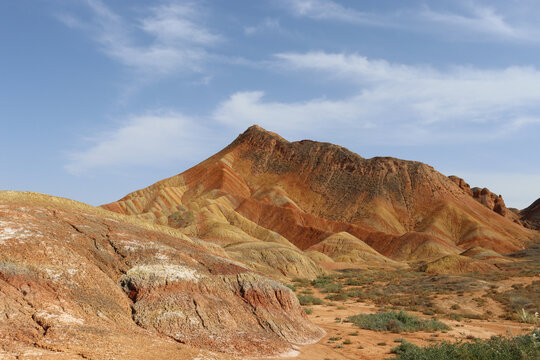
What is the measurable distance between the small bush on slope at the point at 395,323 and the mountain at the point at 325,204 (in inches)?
1729

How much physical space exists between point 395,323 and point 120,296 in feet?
43.5

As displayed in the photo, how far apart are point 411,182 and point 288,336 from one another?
11104 centimetres

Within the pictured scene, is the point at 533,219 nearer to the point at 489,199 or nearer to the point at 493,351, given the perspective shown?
the point at 489,199


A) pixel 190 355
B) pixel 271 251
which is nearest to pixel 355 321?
pixel 190 355

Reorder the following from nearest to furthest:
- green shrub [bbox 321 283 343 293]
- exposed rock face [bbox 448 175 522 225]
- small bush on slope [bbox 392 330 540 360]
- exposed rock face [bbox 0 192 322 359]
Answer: small bush on slope [bbox 392 330 540 360], exposed rock face [bbox 0 192 322 359], green shrub [bbox 321 283 343 293], exposed rock face [bbox 448 175 522 225]

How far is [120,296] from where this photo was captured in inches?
563

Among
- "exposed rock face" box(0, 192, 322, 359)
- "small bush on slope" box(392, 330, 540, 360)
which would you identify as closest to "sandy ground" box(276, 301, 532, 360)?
"small bush on slope" box(392, 330, 540, 360)

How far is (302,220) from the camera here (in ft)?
331

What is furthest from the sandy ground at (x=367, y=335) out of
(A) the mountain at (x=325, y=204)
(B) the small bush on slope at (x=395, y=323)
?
(A) the mountain at (x=325, y=204)

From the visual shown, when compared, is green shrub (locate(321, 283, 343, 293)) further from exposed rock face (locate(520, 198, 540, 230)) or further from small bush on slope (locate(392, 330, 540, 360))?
exposed rock face (locate(520, 198, 540, 230))

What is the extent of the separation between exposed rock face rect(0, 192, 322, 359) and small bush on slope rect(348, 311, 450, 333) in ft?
13.6

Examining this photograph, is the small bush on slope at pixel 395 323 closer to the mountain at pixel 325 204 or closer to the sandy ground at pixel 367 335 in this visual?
the sandy ground at pixel 367 335

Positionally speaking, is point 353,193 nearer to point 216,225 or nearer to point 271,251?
point 216,225

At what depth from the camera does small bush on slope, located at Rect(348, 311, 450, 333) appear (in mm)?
20656
